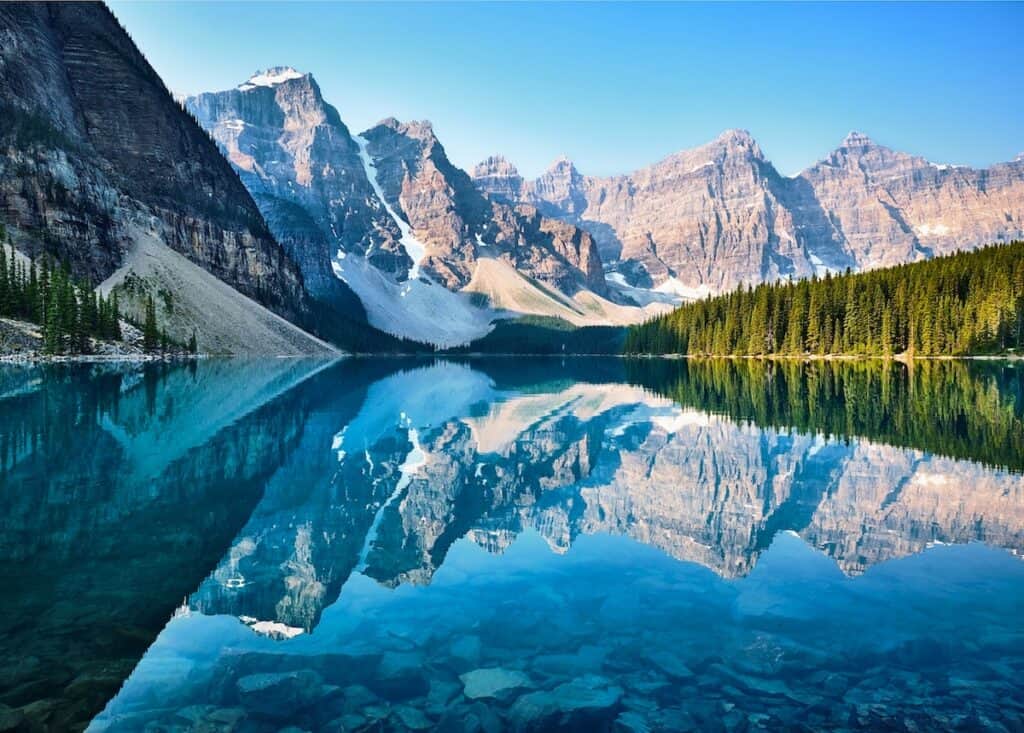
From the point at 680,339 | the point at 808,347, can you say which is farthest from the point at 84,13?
the point at 808,347

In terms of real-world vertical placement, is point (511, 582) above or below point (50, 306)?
below

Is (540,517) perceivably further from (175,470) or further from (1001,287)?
(1001,287)

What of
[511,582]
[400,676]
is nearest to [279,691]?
[400,676]

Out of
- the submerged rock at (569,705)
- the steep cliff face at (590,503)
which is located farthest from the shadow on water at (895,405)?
the submerged rock at (569,705)

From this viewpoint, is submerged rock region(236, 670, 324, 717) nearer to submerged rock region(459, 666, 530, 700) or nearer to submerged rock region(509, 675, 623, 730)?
submerged rock region(459, 666, 530, 700)

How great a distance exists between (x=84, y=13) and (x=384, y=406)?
518ft

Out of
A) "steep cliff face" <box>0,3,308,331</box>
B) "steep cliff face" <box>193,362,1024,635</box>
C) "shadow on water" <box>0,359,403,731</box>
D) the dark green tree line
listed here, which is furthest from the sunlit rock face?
"steep cliff face" <box>0,3,308,331</box>

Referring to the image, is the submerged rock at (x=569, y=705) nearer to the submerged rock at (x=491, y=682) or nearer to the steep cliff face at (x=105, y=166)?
the submerged rock at (x=491, y=682)

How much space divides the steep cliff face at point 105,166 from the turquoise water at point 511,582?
98.1 meters

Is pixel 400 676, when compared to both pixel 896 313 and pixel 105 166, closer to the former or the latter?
pixel 896 313

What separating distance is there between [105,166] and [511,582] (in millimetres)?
147133

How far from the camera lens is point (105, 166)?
128625 mm

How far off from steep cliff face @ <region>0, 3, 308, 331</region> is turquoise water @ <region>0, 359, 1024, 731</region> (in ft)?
322

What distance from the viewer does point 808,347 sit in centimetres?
10919
